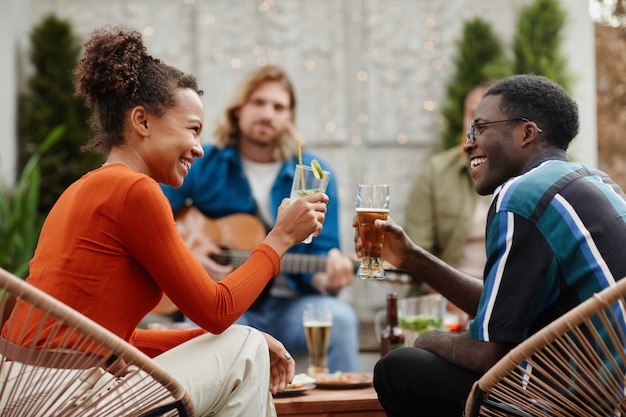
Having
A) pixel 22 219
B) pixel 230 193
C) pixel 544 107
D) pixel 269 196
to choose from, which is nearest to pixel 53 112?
pixel 22 219

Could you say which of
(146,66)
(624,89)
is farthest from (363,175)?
(146,66)

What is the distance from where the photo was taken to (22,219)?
4875 millimetres

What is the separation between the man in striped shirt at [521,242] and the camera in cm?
206

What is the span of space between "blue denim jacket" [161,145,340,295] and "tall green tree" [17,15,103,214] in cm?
130

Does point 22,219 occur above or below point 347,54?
below

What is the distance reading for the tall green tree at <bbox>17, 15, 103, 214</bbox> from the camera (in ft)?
18.4

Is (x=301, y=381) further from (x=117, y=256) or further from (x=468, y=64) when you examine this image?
(x=468, y=64)

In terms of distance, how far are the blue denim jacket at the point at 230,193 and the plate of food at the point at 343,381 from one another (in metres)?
1.47

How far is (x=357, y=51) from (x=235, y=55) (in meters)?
0.81

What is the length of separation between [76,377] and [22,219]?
331 cm

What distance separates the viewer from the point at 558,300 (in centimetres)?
213

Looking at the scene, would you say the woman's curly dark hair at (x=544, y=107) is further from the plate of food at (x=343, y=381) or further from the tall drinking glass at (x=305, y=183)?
the plate of food at (x=343, y=381)

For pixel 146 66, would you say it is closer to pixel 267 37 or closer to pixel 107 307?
pixel 107 307

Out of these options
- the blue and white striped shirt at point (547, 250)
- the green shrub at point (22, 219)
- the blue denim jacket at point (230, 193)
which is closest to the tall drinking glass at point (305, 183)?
the blue and white striped shirt at point (547, 250)
